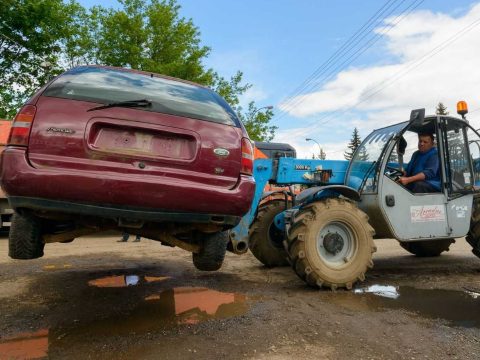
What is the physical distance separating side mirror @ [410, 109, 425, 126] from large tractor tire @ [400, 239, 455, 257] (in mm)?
2904

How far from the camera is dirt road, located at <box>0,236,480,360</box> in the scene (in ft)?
10.0

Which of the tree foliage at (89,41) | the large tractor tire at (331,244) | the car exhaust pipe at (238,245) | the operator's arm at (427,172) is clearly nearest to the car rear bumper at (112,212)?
the large tractor tire at (331,244)

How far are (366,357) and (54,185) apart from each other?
2417 mm

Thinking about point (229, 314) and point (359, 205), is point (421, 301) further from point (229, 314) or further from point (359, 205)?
point (229, 314)

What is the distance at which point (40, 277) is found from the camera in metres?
5.62

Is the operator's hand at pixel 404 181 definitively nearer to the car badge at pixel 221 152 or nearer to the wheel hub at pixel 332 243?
the wheel hub at pixel 332 243

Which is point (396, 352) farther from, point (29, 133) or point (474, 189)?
point (474, 189)

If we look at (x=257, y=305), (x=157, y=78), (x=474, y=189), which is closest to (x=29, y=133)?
(x=157, y=78)

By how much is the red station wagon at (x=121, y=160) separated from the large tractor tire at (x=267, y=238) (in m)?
2.83

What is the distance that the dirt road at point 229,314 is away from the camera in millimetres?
3053

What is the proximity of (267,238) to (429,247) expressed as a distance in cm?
320

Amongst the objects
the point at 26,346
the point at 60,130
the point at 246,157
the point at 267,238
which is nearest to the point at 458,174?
the point at 267,238

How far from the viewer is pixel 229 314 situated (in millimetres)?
3916

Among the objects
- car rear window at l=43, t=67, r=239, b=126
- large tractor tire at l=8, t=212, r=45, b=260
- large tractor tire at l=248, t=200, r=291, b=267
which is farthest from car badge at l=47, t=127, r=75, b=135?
large tractor tire at l=248, t=200, r=291, b=267
